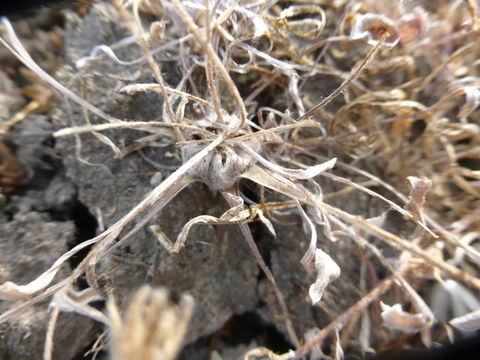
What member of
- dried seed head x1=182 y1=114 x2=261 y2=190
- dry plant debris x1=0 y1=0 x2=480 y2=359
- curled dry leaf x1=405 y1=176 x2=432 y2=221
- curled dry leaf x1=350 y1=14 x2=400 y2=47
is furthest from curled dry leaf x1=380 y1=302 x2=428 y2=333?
curled dry leaf x1=350 y1=14 x2=400 y2=47

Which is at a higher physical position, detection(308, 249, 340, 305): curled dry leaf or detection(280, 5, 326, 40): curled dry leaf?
detection(280, 5, 326, 40): curled dry leaf

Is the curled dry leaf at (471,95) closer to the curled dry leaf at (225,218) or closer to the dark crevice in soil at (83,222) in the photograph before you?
the curled dry leaf at (225,218)

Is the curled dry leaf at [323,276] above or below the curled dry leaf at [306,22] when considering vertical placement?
below

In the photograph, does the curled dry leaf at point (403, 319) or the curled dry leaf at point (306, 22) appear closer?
the curled dry leaf at point (403, 319)

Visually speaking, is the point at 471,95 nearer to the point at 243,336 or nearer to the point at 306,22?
the point at 306,22

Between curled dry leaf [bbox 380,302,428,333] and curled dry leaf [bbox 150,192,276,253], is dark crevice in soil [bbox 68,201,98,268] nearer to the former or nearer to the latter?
curled dry leaf [bbox 150,192,276,253]

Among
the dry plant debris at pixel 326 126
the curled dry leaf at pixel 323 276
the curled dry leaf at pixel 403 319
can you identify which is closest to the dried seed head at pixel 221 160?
the dry plant debris at pixel 326 126

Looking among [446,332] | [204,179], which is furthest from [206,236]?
[446,332]
